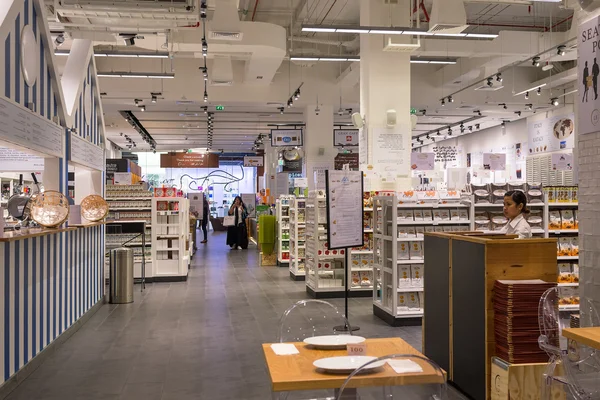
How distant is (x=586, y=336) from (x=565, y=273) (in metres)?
5.71

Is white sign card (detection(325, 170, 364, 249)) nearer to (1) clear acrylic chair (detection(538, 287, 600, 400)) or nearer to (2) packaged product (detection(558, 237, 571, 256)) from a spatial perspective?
(2) packaged product (detection(558, 237, 571, 256))

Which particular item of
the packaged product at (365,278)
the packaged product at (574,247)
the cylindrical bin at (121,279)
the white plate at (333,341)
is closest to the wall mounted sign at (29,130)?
the cylindrical bin at (121,279)

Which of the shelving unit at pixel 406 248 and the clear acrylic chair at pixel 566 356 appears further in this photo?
the shelving unit at pixel 406 248

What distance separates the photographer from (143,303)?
9.98 m

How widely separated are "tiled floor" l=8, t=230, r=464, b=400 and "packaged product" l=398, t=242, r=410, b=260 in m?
0.88

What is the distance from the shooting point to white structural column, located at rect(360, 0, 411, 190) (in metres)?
11.7

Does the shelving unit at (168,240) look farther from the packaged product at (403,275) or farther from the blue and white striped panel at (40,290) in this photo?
the packaged product at (403,275)

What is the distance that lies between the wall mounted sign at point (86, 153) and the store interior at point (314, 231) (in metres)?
0.05

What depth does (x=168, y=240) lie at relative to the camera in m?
12.6

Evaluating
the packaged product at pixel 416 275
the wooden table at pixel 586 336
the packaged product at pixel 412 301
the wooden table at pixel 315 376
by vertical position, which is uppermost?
the wooden table at pixel 586 336

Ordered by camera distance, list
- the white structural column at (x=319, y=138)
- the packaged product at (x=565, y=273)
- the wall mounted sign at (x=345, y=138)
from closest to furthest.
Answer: the packaged product at (x=565, y=273), the white structural column at (x=319, y=138), the wall mounted sign at (x=345, y=138)

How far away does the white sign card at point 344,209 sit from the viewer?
7289 millimetres

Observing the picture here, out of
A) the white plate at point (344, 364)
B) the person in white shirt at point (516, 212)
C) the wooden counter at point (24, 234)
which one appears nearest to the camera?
the white plate at point (344, 364)

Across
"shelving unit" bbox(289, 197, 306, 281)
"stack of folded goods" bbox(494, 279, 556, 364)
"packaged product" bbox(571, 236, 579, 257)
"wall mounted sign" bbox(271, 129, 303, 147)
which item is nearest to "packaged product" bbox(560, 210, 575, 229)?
"packaged product" bbox(571, 236, 579, 257)
